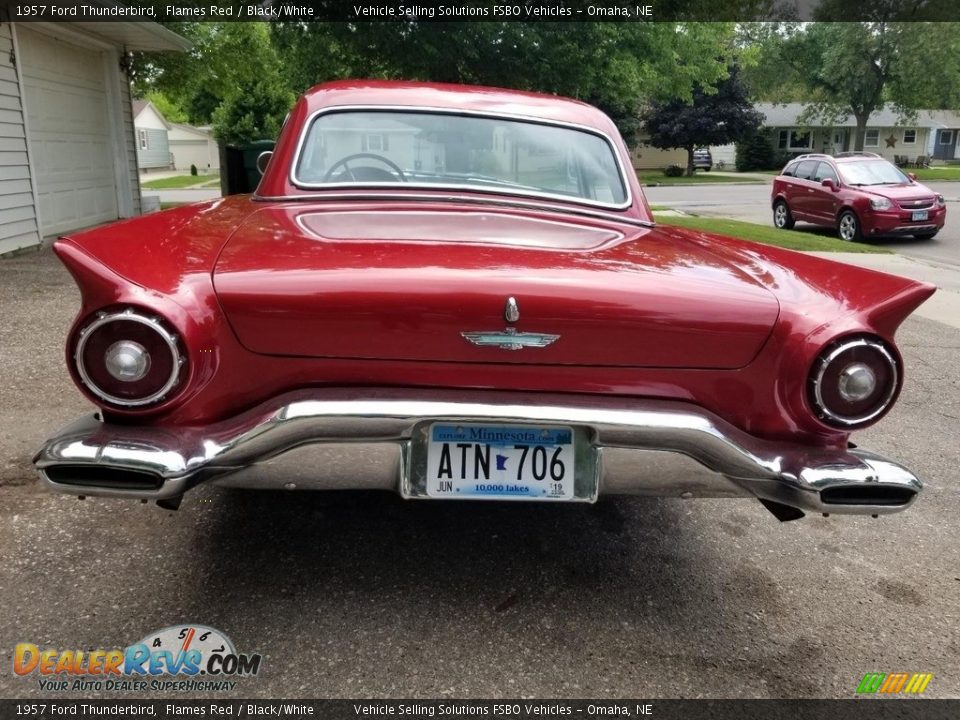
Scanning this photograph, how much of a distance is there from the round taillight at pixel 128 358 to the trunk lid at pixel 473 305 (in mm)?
180

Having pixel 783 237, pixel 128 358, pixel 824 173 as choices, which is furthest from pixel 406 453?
pixel 824 173

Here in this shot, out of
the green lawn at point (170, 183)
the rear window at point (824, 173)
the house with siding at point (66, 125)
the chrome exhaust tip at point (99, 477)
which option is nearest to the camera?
the chrome exhaust tip at point (99, 477)

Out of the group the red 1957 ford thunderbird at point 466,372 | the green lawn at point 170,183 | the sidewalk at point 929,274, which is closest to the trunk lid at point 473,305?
the red 1957 ford thunderbird at point 466,372

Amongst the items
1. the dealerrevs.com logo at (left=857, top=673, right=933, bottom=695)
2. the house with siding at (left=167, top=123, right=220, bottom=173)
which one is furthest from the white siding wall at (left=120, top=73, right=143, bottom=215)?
the house with siding at (left=167, top=123, right=220, bottom=173)

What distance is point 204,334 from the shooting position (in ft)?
6.53

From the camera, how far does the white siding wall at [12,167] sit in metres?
9.00

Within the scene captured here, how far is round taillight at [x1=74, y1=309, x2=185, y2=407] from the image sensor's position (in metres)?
1.98

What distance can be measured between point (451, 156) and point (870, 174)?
1334cm

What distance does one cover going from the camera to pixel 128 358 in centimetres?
199

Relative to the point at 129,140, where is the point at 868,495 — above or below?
below

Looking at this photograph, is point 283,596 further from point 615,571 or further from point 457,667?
point 615,571

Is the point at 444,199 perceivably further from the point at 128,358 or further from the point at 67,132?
the point at 67,132

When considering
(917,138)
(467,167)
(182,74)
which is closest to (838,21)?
(917,138)

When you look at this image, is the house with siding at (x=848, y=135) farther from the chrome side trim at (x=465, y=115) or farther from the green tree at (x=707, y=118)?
the chrome side trim at (x=465, y=115)
